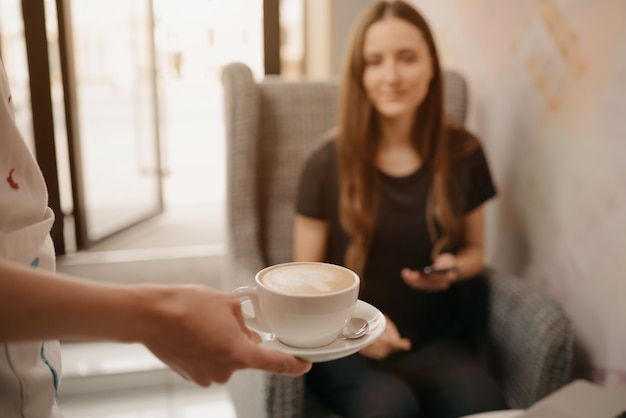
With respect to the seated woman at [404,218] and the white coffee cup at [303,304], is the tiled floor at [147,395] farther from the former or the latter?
the white coffee cup at [303,304]

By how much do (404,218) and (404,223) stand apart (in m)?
0.01

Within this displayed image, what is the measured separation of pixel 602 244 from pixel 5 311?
43.2 inches

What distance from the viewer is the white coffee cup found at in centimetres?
39

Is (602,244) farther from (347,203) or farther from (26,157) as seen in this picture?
(26,157)

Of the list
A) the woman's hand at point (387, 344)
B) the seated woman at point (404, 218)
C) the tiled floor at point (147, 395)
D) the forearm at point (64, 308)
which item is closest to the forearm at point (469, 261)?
the seated woman at point (404, 218)

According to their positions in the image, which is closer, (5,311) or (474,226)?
(5,311)

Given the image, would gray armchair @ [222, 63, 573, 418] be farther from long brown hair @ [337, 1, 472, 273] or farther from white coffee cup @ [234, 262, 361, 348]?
white coffee cup @ [234, 262, 361, 348]

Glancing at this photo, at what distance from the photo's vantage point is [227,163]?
138 centimetres

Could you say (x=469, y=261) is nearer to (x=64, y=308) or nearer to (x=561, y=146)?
(x=561, y=146)

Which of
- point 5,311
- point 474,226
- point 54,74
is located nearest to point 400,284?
point 474,226

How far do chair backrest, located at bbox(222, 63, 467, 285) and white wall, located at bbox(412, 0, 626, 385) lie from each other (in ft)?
0.52

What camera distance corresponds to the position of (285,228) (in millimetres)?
1441

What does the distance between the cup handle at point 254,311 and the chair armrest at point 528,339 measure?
2.70 ft

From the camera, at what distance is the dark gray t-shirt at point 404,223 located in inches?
42.1
